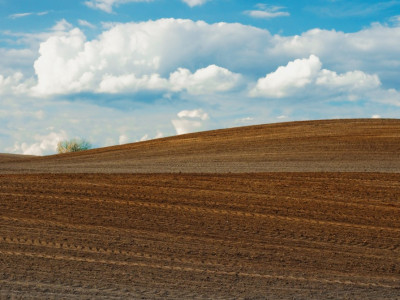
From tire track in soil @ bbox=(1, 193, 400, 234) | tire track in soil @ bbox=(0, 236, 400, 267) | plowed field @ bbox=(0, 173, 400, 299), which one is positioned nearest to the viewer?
plowed field @ bbox=(0, 173, 400, 299)

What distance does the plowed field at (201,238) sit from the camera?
27.4 ft

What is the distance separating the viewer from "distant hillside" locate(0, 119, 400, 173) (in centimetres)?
2282

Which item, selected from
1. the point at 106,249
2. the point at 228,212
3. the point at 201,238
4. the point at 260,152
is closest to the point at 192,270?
the point at 106,249

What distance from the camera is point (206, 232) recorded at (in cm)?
1183

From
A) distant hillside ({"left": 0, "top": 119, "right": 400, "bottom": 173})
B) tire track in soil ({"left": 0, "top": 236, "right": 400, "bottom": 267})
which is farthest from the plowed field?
distant hillside ({"left": 0, "top": 119, "right": 400, "bottom": 173})

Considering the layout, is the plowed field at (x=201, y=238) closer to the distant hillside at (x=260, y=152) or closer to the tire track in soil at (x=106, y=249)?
the tire track in soil at (x=106, y=249)

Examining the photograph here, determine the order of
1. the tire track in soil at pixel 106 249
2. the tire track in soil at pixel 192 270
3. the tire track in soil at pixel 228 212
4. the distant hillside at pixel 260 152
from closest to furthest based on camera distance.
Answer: the tire track in soil at pixel 192 270 → the tire track in soil at pixel 106 249 → the tire track in soil at pixel 228 212 → the distant hillside at pixel 260 152

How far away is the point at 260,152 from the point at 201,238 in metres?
16.6

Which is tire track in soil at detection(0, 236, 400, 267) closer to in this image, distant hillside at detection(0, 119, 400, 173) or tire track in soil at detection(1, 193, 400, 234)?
tire track in soil at detection(1, 193, 400, 234)

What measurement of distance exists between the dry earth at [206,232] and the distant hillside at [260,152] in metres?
0.35

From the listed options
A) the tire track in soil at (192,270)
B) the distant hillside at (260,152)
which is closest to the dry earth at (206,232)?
the tire track in soil at (192,270)

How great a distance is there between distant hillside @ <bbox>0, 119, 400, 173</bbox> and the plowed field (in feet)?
14.1

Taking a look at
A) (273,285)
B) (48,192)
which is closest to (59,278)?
(273,285)

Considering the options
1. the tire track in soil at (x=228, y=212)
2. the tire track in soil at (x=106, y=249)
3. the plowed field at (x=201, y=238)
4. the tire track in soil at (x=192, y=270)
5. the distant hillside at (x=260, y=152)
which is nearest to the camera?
the plowed field at (x=201, y=238)
